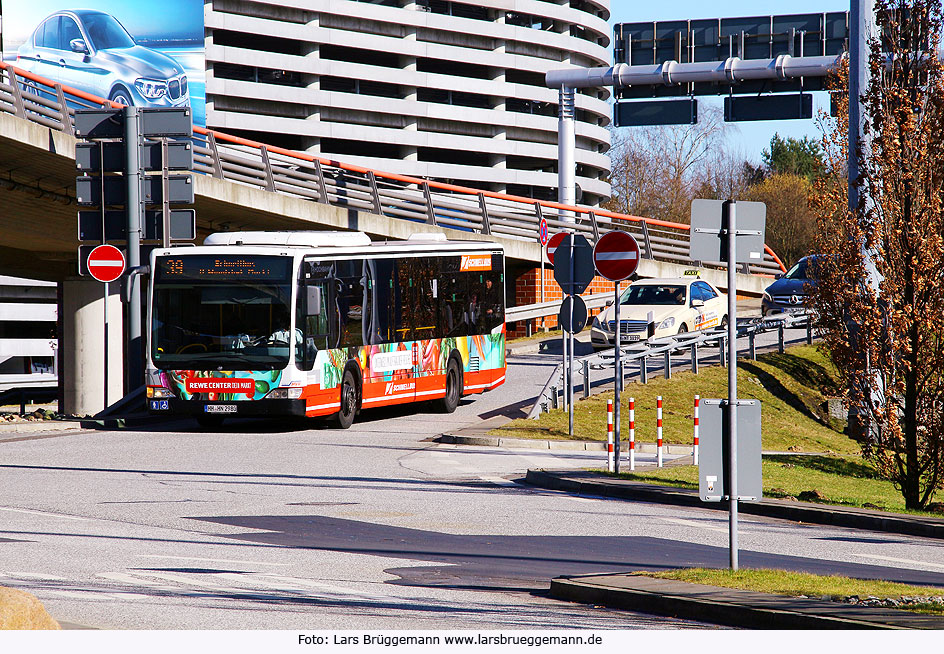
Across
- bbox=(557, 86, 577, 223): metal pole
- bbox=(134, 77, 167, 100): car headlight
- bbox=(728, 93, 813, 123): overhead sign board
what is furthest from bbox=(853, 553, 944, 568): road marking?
bbox=(134, 77, 167, 100): car headlight

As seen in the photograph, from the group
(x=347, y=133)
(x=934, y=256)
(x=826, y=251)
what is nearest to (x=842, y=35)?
(x=826, y=251)

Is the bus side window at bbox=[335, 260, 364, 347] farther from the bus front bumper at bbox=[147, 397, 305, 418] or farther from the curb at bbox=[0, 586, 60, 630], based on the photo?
the curb at bbox=[0, 586, 60, 630]

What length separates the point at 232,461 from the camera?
1791cm

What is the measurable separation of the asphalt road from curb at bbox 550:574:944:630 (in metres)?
0.18

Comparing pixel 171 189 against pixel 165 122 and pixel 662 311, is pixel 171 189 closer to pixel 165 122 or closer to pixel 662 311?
pixel 165 122

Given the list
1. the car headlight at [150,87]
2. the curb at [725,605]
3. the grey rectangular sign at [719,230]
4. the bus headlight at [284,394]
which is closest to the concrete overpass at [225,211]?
the bus headlight at [284,394]

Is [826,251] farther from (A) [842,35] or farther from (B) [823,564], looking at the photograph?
(A) [842,35]

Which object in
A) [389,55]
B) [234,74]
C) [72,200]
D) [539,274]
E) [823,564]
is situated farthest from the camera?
[389,55]

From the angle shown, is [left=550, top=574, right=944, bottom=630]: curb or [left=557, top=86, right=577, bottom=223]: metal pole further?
[left=557, top=86, right=577, bottom=223]: metal pole

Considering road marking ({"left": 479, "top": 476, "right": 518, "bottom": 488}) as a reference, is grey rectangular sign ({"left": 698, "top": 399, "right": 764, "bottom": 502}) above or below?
above

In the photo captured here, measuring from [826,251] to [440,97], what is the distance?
8226 centimetres

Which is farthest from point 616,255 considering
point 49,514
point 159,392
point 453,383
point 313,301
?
point 49,514

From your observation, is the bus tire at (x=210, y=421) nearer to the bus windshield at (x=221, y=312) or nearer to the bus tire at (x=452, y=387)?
the bus windshield at (x=221, y=312)

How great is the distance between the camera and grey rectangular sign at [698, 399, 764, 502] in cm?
957
